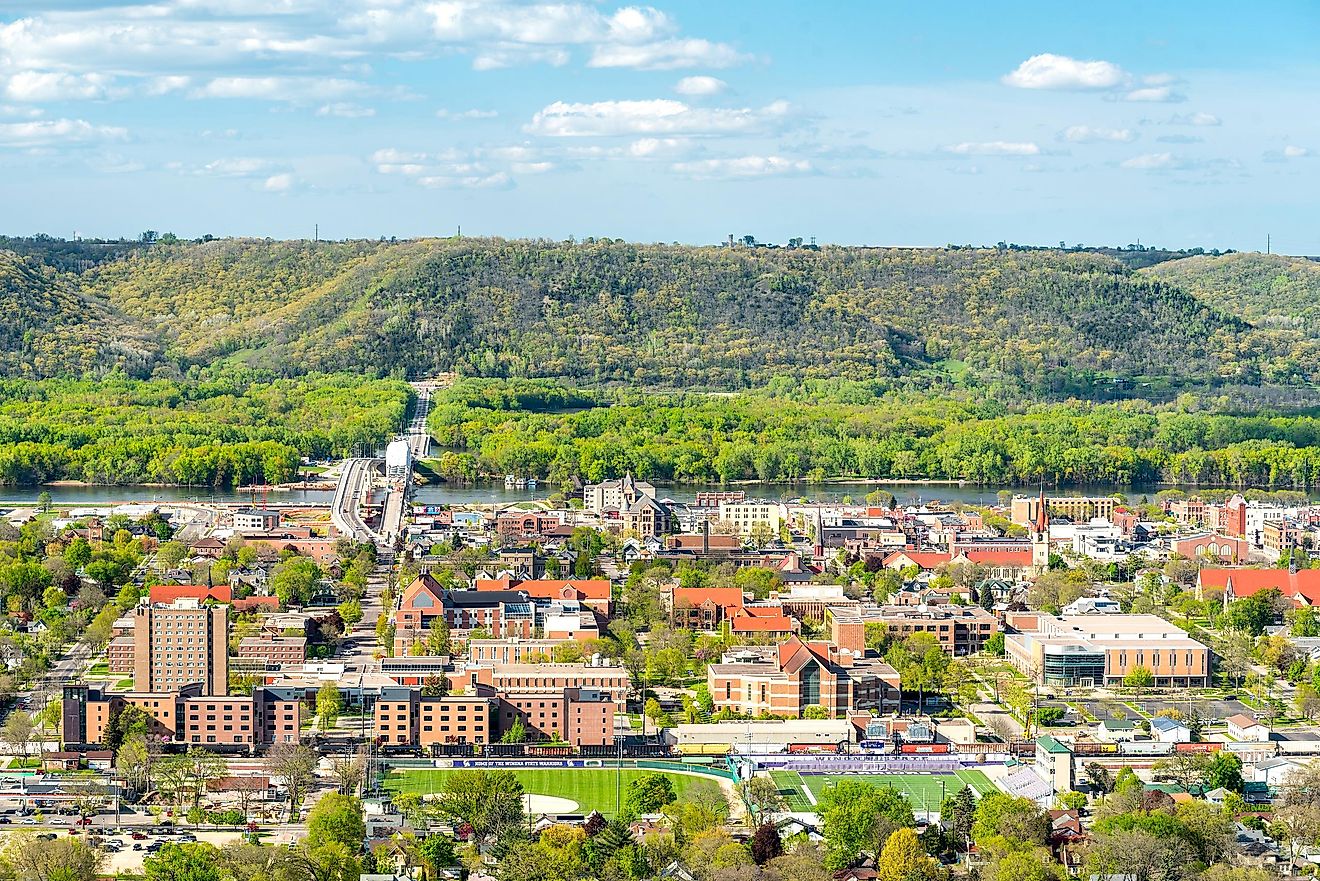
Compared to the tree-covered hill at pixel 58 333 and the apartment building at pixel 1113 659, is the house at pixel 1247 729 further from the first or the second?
the tree-covered hill at pixel 58 333

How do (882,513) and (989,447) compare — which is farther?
(989,447)

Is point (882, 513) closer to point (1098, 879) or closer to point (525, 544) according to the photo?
point (525, 544)

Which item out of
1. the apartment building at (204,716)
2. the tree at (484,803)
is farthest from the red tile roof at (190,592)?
the tree at (484,803)

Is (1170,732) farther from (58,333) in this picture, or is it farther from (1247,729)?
(58,333)

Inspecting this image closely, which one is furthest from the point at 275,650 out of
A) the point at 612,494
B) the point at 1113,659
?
the point at 612,494

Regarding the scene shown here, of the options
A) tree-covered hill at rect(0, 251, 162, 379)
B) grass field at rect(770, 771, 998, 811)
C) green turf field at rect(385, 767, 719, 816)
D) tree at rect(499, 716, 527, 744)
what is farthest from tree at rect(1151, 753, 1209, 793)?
tree-covered hill at rect(0, 251, 162, 379)

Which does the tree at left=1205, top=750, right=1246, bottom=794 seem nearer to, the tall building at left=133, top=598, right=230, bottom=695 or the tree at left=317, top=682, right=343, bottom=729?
the tree at left=317, top=682, right=343, bottom=729

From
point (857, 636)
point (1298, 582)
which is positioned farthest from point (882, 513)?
point (857, 636)

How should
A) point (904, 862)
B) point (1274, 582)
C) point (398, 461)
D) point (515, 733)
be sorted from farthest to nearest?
point (398, 461), point (1274, 582), point (515, 733), point (904, 862)
